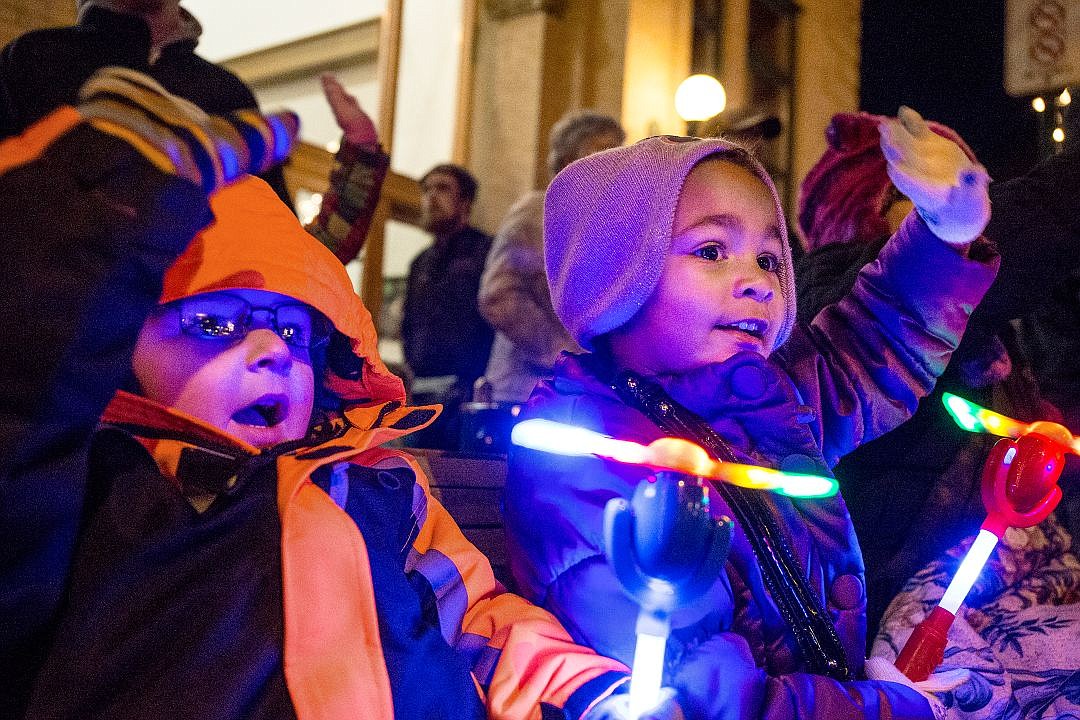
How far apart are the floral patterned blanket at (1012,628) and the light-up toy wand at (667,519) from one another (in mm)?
820

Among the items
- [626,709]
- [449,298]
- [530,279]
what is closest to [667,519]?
[626,709]

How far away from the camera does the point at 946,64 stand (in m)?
6.39

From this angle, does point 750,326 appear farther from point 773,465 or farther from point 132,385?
point 132,385

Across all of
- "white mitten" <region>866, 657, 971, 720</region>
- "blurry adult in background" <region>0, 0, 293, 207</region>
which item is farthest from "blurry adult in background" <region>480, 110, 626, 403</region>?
"white mitten" <region>866, 657, 971, 720</region>

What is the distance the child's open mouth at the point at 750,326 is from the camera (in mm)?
1634

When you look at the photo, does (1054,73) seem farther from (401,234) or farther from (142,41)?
(401,234)

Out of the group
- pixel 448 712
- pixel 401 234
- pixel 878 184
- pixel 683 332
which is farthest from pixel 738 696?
pixel 401 234

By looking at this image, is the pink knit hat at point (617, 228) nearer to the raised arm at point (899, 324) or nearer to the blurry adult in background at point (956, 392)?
the raised arm at point (899, 324)

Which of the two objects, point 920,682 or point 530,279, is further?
point 530,279

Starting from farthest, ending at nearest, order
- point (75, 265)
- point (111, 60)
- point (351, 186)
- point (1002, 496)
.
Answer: point (351, 186) → point (111, 60) → point (1002, 496) → point (75, 265)

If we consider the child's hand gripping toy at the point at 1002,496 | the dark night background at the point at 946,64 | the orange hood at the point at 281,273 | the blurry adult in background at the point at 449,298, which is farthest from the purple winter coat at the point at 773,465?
the dark night background at the point at 946,64

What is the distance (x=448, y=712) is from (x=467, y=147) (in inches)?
238

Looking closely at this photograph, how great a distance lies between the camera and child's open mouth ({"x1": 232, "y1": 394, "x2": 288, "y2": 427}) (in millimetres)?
1501

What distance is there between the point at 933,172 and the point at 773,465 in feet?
1.84
